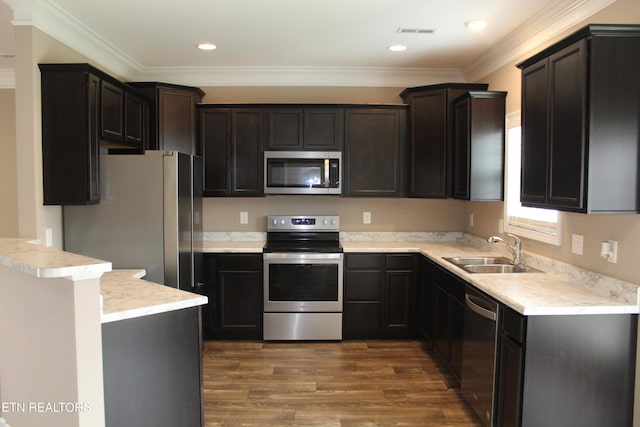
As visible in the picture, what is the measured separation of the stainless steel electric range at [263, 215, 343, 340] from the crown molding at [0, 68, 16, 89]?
3327 mm

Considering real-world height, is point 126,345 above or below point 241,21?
below

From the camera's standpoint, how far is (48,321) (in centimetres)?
182

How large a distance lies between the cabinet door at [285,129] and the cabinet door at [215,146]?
41 cm

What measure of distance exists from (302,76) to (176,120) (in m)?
1.33

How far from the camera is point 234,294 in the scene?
159 inches

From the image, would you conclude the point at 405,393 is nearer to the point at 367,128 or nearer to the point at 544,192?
the point at 544,192

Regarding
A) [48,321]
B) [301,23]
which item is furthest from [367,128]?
[48,321]

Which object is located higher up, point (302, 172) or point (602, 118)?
point (602, 118)

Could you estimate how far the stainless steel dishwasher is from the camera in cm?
244

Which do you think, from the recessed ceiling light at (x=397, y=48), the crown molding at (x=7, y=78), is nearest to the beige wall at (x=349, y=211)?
the recessed ceiling light at (x=397, y=48)

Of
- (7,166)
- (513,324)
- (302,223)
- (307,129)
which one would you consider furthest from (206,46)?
(513,324)

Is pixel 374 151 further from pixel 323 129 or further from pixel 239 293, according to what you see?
pixel 239 293

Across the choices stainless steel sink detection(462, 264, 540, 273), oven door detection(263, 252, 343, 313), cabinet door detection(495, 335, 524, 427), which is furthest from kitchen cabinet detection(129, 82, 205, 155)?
cabinet door detection(495, 335, 524, 427)

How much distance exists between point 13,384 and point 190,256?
4.58ft
